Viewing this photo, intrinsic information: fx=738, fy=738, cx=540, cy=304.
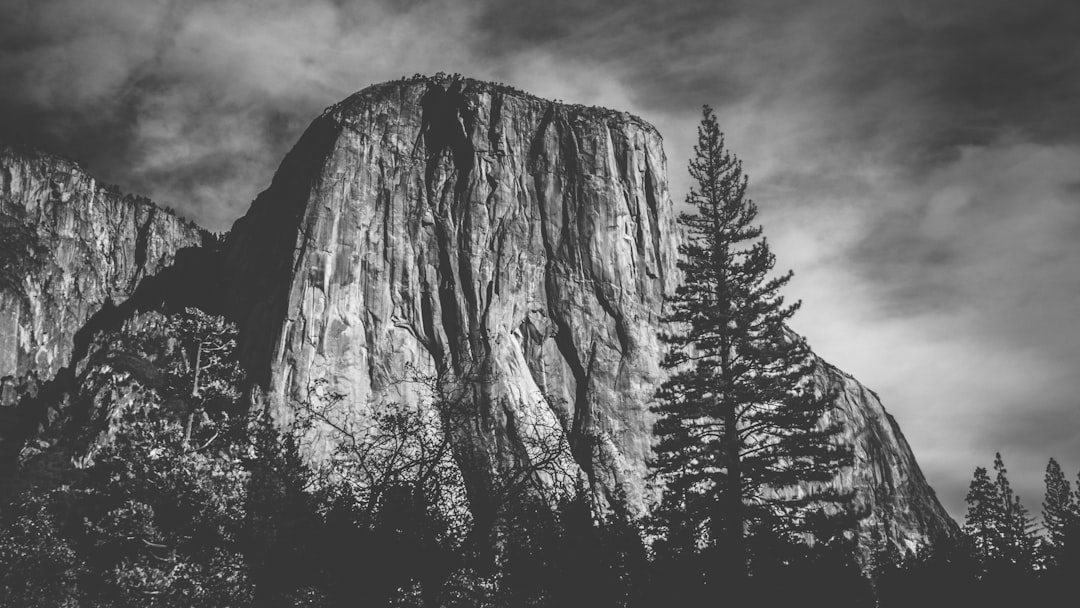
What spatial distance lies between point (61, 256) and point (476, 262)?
196 ft

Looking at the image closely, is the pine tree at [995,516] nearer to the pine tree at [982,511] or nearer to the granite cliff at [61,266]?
the pine tree at [982,511]

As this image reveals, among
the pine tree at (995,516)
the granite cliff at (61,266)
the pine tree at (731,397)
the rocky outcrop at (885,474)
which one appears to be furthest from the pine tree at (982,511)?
the granite cliff at (61,266)

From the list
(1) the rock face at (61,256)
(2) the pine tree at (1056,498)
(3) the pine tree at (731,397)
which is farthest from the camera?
(1) the rock face at (61,256)

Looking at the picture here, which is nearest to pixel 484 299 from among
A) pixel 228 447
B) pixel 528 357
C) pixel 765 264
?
pixel 528 357

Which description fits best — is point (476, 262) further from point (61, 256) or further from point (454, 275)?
point (61, 256)

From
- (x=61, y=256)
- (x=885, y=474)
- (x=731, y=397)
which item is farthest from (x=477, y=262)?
(x=885, y=474)

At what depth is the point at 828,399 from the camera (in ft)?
90.7

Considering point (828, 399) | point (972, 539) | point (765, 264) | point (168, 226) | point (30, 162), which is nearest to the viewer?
point (828, 399)

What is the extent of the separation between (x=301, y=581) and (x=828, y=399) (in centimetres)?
2073

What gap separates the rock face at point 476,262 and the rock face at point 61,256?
79.9 feet

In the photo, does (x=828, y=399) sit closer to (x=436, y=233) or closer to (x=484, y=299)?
(x=484, y=299)

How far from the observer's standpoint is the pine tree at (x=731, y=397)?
24.9 metres

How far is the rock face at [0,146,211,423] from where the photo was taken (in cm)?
7900

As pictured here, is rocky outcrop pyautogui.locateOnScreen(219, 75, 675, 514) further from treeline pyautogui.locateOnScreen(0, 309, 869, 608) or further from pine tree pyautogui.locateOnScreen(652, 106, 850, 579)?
treeline pyautogui.locateOnScreen(0, 309, 869, 608)
